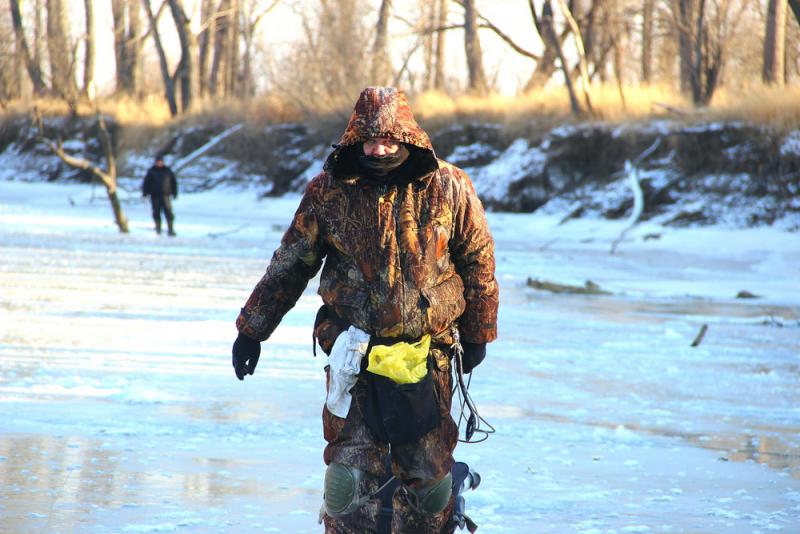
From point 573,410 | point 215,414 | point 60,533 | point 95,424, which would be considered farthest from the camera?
point 573,410

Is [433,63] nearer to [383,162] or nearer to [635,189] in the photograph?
[635,189]

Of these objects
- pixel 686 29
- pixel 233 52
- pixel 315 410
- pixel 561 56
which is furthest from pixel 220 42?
pixel 315 410

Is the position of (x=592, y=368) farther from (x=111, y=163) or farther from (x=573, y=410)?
(x=111, y=163)

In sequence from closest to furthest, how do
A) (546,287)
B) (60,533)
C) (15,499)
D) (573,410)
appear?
(60,533) < (15,499) < (573,410) < (546,287)

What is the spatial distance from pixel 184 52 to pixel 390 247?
39.4m

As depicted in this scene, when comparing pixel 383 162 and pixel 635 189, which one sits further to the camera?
pixel 635 189

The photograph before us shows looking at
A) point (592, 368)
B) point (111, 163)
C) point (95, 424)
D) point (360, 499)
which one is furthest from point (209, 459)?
point (111, 163)

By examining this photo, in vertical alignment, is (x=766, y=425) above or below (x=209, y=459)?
below

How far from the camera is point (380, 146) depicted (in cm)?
371

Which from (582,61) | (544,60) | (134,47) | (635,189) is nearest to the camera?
(635,189)

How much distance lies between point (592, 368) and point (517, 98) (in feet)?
80.5

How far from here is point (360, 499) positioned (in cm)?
369

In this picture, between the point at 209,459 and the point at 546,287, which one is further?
the point at 546,287

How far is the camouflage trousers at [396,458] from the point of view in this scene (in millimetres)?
3713
